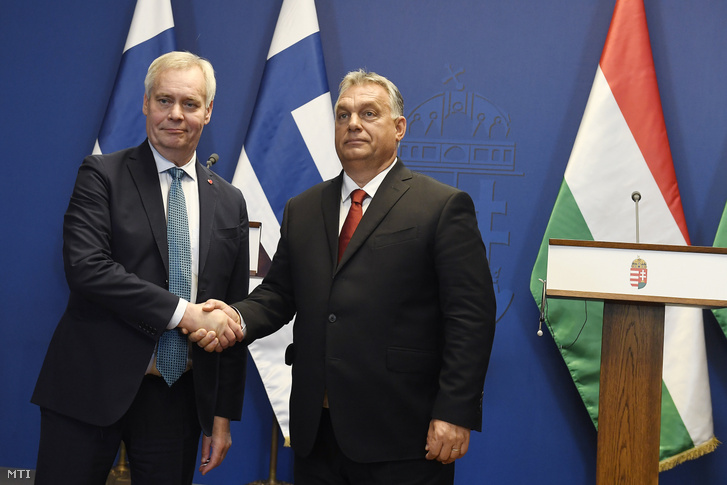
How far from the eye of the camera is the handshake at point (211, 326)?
1.84 m

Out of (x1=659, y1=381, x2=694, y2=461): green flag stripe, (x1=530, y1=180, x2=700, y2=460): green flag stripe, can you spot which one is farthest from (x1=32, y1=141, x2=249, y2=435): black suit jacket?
(x1=659, y1=381, x2=694, y2=461): green flag stripe

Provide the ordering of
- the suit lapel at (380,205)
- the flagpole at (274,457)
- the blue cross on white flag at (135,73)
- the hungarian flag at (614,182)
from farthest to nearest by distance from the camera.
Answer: the blue cross on white flag at (135,73), the flagpole at (274,457), the hungarian flag at (614,182), the suit lapel at (380,205)

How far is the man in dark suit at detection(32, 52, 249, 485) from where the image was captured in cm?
179

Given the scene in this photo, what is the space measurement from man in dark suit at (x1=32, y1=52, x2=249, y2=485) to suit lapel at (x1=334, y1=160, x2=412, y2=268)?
0.44m

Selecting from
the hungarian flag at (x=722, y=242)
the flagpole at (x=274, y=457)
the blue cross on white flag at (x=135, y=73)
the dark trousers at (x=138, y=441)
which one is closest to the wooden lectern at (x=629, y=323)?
the hungarian flag at (x=722, y=242)

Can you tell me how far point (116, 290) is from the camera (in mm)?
1771

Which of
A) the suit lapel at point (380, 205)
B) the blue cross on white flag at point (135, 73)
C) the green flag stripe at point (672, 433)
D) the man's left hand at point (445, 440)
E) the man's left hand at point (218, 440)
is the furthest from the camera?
the blue cross on white flag at point (135, 73)

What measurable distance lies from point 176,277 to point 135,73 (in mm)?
1865

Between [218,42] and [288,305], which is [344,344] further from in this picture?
[218,42]

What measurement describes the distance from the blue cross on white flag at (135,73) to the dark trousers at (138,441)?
70.3 inches

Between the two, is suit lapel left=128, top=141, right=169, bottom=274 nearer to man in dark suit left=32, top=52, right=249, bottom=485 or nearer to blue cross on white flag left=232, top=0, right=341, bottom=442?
man in dark suit left=32, top=52, right=249, bottom=485

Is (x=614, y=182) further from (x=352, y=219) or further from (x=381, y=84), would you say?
(x=352, y=219)

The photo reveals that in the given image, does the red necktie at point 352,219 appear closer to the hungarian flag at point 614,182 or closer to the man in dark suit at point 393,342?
the man in dark suit at point 393,342

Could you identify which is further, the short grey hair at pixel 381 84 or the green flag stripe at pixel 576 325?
the green flag stripe at pixel 576 325
